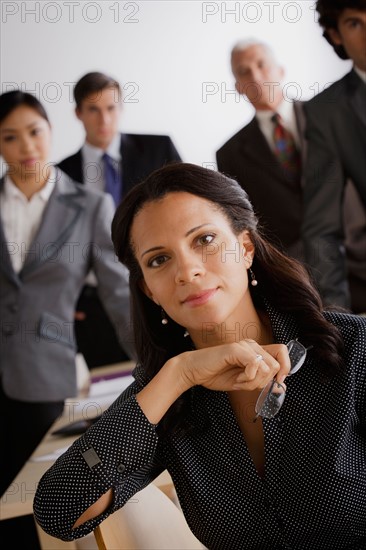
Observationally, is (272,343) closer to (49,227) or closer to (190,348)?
(190,348)

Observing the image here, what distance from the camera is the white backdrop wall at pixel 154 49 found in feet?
11.2

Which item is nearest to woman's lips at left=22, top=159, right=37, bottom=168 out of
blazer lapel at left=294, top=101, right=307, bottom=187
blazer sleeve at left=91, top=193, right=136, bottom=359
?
blazer sleeve at left=91, top=193, right=136, bottom=359

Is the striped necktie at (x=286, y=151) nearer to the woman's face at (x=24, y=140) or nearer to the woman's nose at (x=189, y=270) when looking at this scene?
the woman's face at (x=24, y=140)

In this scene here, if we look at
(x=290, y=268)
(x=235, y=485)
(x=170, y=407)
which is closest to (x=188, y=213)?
(x=290, y=268)

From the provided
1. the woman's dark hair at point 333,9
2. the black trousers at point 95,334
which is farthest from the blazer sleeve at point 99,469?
the black trousers at point 95,334

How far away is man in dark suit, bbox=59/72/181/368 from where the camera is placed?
3.39 metres

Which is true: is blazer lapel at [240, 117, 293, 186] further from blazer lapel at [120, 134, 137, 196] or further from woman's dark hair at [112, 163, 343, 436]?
woman's dark hair at [112, 163, 343, 436]

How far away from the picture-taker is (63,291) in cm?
268

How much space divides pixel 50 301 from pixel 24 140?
25.1 inches

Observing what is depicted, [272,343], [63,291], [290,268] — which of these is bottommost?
[63,291]

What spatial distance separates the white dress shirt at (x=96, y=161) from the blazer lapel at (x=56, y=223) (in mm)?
593

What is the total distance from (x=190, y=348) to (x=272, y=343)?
0.18 metres

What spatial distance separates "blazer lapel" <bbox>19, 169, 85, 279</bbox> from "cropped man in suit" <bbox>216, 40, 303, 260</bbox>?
2.19ft

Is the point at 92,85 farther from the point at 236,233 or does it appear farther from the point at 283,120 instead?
the point at 236,233
